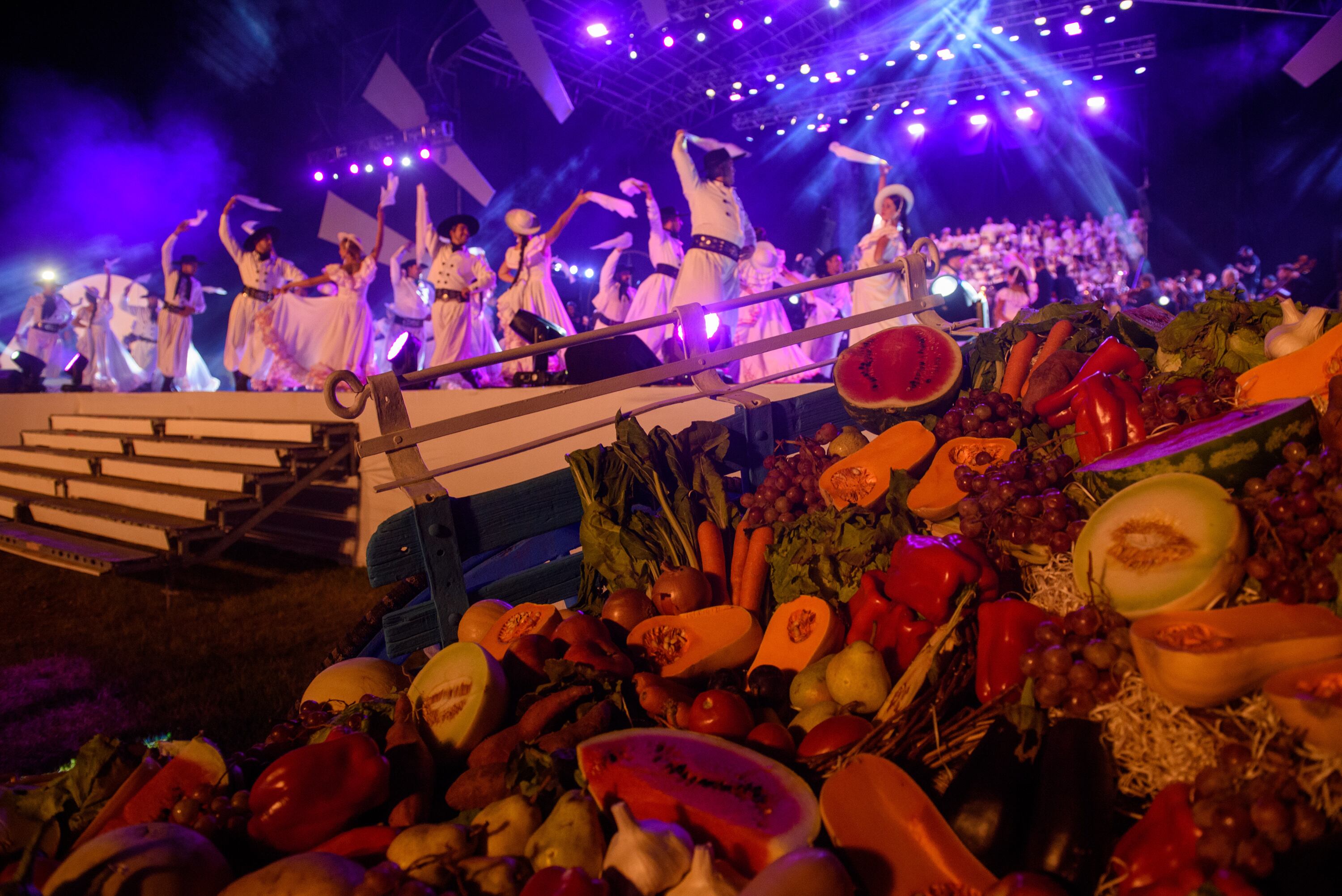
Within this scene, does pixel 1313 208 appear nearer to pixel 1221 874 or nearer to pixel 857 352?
pixel 857 352

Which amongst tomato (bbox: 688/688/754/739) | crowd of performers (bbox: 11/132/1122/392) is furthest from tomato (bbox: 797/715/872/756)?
crowd of performers (bbox: 11/132/1122/392)

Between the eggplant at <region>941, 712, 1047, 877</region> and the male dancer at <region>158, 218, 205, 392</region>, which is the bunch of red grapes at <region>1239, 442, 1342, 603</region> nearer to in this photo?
the eggplant at <region>941, 712, 1047, 877</region>

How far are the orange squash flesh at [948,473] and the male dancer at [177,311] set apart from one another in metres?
11.8

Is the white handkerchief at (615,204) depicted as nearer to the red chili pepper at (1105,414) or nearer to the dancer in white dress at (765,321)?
the dancer in white dress at (765,321)

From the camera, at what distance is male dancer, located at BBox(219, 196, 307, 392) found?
9.37 meters

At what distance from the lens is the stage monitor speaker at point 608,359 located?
182 inches

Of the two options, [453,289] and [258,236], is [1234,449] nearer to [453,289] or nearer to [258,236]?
[453,289]

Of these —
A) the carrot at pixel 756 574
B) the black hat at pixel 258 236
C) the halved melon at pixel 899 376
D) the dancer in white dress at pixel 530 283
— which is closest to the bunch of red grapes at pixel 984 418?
the halved melon at pixel 899 376

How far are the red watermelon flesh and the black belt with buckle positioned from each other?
6223 mm

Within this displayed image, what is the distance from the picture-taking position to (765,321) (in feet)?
28.6

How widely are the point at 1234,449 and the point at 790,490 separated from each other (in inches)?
44.0

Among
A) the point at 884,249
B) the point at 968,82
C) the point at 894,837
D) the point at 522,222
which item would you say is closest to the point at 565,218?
the point at 522,222

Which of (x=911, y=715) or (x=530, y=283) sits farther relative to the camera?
(x=530, y=283)

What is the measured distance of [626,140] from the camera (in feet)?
54.7
